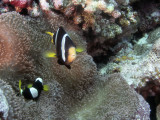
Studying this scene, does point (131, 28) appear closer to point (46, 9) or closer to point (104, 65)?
point (104, 65)

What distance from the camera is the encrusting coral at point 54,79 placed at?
1.51m

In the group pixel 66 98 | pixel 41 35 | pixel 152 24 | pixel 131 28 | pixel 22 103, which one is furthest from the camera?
pixel 152 24

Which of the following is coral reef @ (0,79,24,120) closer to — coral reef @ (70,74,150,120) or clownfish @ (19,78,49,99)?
clownfish @ (19,78,49,99)

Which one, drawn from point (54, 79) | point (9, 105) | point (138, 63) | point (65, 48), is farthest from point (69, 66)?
point (138, 63)

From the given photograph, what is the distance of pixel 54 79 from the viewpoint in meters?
1.79

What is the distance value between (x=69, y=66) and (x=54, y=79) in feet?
2.27

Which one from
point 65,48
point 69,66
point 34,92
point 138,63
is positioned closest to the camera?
point 65,48

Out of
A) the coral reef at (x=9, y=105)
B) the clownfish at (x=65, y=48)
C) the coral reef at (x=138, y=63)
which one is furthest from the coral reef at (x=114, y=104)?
the clownfish at (x=65, y=48)

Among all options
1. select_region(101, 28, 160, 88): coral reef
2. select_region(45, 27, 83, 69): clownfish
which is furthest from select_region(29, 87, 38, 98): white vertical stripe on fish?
select_region(101, 28, 160, 88): coral reef

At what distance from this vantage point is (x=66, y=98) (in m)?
1.77

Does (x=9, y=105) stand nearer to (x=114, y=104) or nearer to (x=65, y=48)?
(x=65, y=48)

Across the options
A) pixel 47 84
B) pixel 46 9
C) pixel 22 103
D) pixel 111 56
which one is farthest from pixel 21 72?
pixel 111 56

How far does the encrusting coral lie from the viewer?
4.95ft

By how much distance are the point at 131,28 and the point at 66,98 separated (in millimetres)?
1491
